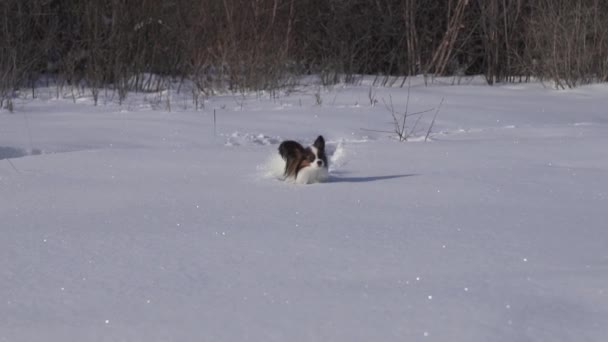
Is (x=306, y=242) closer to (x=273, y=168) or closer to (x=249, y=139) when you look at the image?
(x=273, y=168)

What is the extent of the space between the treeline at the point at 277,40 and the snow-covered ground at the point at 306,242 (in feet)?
19.9

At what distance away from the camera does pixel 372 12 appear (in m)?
18.5

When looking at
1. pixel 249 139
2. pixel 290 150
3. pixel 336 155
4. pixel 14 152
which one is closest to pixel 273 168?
pixel 290 150

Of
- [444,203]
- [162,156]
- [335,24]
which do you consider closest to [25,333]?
[444,203]

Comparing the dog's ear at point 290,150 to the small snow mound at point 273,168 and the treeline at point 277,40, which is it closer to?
the small snow mound at point 273,168

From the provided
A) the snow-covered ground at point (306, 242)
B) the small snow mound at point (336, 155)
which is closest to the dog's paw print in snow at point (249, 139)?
the snow-covered ground at point (306, 242)

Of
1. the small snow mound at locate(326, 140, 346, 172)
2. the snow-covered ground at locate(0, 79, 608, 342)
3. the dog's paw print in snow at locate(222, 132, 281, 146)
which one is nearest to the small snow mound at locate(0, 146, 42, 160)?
the snow-covered ground at locate(0, 79, 608, 342)

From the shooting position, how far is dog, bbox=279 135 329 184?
5.84m

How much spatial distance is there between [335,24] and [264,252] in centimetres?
1450

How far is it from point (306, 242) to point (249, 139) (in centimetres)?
478

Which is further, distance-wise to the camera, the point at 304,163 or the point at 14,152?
the point at 14,152

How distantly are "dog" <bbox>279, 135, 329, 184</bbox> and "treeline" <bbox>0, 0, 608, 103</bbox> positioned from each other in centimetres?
677

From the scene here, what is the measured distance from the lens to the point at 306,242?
4.00 m

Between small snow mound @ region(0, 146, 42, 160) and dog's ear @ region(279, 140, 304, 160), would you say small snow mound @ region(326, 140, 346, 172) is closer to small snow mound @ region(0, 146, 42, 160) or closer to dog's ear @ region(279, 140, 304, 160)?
dog's ear @ region(279, 140, 304, 160)
